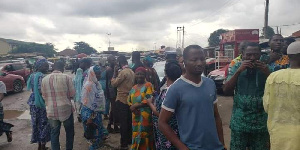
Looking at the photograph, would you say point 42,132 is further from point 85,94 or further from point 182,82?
point 182,82

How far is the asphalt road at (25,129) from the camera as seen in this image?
20.5ft

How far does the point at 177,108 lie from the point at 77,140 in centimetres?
474

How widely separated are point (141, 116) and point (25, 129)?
4.97 metres

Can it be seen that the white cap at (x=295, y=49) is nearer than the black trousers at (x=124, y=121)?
Yes

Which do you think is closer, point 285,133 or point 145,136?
point 285,133

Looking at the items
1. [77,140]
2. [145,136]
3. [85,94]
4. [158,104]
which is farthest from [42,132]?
[158,104]

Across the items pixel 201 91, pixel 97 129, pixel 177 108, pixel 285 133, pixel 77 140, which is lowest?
pixel 77 140

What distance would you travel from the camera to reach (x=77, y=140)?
257 inches

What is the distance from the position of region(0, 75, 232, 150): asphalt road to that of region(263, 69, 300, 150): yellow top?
318 cm

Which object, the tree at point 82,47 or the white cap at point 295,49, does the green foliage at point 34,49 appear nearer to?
the tree at point 82,47

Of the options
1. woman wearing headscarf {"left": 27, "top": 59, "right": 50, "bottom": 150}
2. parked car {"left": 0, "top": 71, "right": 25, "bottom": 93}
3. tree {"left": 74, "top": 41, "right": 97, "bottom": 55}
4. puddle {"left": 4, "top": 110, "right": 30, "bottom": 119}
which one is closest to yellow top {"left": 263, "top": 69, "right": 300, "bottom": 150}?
woman wearing headscarf {"left": 27, "top": 59, "right": 50, "bottom": 150}

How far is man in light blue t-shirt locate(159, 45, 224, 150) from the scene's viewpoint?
231 centimetres

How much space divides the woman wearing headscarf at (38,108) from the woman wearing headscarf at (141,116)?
6.90 ft

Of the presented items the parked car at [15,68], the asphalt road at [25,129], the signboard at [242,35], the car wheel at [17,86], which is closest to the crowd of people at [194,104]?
the asphalt road at [25,129]
